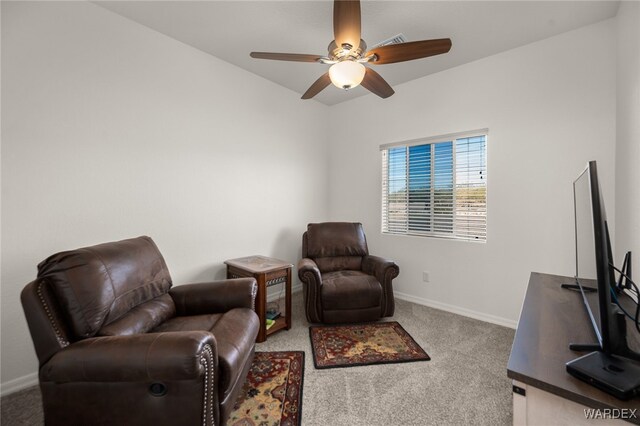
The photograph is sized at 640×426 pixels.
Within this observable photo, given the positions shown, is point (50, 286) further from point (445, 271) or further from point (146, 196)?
point (445, 271)

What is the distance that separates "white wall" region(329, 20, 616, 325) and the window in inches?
4.6

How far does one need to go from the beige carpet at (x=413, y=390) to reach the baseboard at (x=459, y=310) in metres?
0.25

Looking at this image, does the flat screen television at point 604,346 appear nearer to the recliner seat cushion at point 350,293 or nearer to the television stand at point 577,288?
the television stand at point 577,288

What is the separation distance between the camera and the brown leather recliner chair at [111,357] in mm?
1200

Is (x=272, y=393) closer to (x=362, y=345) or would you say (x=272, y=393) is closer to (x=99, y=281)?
(x=362, y=345)

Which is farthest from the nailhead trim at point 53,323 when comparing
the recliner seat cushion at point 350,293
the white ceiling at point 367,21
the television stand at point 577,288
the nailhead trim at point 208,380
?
the television stand at point 577,288

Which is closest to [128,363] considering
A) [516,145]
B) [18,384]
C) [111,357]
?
[111,357]

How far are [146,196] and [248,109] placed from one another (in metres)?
1.54

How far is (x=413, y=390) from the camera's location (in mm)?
1831

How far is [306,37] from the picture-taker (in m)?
2.48

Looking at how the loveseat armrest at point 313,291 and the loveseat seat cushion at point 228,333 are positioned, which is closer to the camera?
the loveseat seat cushion at point 228,333

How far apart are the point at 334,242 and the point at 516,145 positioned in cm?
220

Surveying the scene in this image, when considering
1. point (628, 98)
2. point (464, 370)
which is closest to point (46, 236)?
point (464, 370)

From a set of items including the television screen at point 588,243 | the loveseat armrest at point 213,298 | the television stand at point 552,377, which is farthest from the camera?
the loveseat armrest at point 213,298
